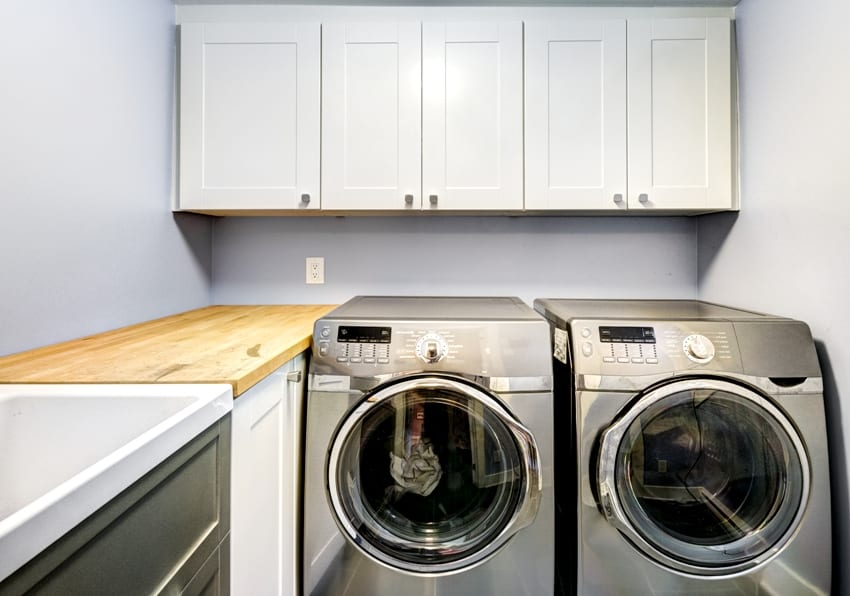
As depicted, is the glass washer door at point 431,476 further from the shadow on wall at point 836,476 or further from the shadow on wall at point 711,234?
the shadow on wall at point 711,234

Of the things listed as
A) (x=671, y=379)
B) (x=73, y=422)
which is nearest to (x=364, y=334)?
(x=73, y=422)

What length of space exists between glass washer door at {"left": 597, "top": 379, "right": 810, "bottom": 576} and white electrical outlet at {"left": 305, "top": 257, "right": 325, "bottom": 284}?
4.44ft

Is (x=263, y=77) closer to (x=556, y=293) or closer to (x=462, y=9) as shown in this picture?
(x=462, y=9)

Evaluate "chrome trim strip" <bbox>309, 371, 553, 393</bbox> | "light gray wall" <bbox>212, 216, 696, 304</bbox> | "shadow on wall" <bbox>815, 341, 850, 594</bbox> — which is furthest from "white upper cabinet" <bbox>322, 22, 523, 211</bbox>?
"shadow on wall" <bbox>815, 341, 850, 594</bbox>

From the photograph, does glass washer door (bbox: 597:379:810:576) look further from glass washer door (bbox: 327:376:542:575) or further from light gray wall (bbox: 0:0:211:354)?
light gray wall (bbox: 0:0:211:354)

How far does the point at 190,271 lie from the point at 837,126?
2.31 m

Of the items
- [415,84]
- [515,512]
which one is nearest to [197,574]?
[515,512]

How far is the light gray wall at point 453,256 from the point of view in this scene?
1910 millimetres

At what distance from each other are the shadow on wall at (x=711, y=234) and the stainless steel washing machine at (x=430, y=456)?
1.09 m

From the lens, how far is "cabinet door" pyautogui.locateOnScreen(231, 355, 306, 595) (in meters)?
0.87

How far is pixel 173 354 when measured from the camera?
102 cm

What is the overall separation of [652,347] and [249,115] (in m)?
1.63

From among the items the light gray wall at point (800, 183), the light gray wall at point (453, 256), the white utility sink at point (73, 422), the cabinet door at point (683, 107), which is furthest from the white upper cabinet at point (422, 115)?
the white utility sink at point (73, 422)

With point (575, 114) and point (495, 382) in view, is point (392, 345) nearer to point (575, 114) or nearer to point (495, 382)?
point (495, 382)
